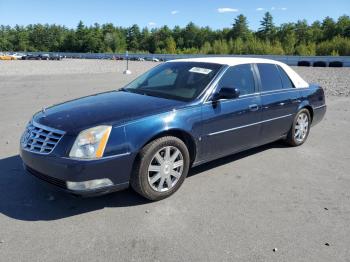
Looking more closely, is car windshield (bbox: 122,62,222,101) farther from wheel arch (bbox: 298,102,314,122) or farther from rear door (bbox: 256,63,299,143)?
wheel arch (bbox: 298,102,314,122)

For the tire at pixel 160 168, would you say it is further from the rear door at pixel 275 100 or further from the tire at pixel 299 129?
the tire at pixel 299 129

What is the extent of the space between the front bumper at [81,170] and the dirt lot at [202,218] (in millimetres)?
324

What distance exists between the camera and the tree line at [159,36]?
9894 cm

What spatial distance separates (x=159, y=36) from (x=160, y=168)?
133336 millimetres

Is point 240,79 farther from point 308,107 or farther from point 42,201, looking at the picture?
point 42,201

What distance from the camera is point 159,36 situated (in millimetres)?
132500

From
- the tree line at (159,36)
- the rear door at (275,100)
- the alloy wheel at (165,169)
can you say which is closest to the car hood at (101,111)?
the alloy wheel at (165,169)

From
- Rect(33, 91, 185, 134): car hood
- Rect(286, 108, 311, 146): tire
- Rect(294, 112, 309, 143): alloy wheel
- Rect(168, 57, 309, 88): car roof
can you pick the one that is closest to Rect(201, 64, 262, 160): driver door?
Rect(168, 57, 309, 88): car roof

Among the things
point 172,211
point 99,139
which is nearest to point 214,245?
point 172,211

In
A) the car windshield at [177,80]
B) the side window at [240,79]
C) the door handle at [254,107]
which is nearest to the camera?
the car windshield at [177,80]

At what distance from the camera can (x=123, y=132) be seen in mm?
3699

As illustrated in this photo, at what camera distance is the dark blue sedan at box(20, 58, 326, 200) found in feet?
11.8

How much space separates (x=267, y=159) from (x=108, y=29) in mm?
142692

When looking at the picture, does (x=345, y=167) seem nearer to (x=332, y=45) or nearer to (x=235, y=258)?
(x=235, y=258)
